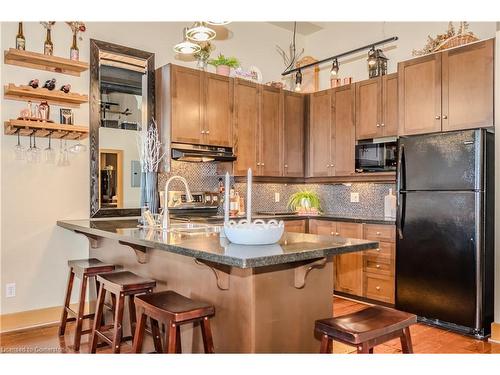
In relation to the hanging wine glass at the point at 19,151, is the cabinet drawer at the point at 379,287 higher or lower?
lower

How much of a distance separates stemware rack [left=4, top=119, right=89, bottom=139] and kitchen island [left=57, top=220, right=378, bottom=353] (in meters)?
1.54

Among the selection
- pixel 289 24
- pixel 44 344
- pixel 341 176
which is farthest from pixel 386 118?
pixel 44 344

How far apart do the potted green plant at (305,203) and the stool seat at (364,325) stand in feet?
10.3

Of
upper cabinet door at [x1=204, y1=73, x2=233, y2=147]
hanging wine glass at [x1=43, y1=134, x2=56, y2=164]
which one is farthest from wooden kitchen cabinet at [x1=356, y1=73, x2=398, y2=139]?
hanging wine glass at [x1=43, y1=134, x2=56, y2=164]

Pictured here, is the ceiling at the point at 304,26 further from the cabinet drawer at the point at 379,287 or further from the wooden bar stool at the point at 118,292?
the wooden bar stool at the point at 118,292

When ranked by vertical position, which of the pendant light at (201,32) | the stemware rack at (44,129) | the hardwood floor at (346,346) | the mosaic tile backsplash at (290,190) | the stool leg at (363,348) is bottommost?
the hardwood floor at (346,346)

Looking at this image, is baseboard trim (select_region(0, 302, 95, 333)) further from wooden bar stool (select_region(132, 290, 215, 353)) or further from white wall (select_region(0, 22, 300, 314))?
wooden bar stool (select_region(132, 290, 215, 353))


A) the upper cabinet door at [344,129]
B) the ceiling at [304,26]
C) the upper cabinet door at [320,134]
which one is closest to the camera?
the upper cabinet door at [344,129]

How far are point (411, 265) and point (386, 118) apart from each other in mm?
1572

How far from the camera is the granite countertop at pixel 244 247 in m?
1.77

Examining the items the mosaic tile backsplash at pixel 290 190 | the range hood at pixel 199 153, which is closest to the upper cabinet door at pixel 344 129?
the mosaic tile backsplash at pixel 290 190

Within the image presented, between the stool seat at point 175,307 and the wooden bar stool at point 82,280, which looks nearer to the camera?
the stool seat at point 175,307

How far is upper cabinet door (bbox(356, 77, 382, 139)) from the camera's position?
14.9 ft
